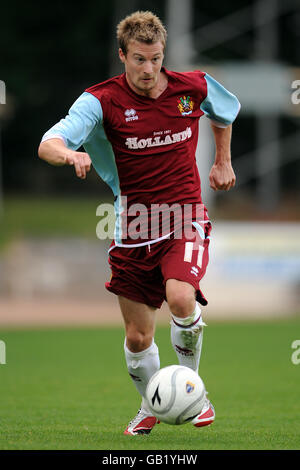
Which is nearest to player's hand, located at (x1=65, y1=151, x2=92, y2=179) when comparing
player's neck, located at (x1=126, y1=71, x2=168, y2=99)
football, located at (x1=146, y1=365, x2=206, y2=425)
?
player's neck, located at (x1=126, y1=71, x2=168, y2=99)

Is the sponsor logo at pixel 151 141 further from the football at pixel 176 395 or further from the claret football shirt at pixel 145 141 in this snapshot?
the football at pixel 176 395

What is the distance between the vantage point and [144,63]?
18.0ft

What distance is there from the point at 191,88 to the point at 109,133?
0.67 meters

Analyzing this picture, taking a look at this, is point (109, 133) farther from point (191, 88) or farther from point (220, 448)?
point (220, 448)

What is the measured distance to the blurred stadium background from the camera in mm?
20109

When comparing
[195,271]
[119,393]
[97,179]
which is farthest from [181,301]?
[97,179]

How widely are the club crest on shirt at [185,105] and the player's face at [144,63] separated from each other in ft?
0.92

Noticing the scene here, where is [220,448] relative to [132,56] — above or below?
below

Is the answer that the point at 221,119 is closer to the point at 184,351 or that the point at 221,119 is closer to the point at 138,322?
the point at 138,322

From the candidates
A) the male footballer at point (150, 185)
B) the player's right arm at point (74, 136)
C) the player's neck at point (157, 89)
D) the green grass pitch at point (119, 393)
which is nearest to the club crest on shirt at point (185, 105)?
the male footballer at point (150, 185)

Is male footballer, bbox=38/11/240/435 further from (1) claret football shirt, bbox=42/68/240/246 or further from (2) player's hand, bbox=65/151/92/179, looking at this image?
(2) player's hand, bbox=65/151/92/179

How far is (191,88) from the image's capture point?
5.91 meters

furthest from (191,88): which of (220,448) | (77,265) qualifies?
(77,265)

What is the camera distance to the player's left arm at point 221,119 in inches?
239
